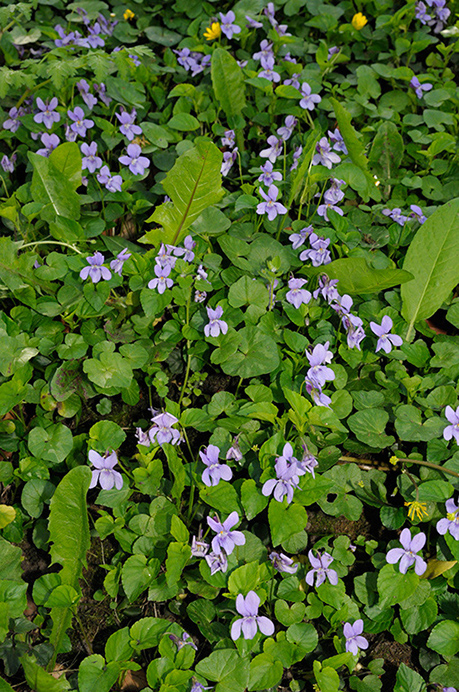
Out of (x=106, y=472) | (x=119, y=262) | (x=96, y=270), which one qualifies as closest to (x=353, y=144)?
(x=119, y=262)

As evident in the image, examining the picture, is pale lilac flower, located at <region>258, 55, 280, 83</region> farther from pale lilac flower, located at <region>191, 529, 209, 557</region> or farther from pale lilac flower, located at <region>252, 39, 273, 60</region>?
pale lilac flower, located at <region>191, 529, 209, 557</region>

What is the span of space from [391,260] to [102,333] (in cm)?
136

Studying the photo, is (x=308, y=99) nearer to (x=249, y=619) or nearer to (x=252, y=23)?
(x=252, y=23)

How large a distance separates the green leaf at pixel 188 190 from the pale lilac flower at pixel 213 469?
983mm

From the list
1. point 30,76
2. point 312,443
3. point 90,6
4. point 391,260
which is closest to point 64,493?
point 312,443

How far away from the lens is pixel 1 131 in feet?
10.4

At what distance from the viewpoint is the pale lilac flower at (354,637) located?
1870 mm

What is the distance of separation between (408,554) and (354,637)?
325 mm

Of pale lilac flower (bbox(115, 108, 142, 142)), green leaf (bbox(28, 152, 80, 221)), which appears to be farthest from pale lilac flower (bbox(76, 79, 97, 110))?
green leaf (bbox(28, 152, 80, 221))

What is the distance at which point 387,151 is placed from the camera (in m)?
3.17

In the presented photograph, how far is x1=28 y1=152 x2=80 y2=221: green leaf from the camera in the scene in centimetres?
267

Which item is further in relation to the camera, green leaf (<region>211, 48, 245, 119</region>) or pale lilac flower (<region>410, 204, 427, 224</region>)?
green leaf (<region>211, 48, 245, 119</region>)

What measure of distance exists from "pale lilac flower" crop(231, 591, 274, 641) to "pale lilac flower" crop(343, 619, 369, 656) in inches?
10.8

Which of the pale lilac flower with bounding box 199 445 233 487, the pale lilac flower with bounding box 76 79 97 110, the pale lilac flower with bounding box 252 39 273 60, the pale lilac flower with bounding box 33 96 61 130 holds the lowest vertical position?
the pale lilac flower with bounding box 199 445 233 487
